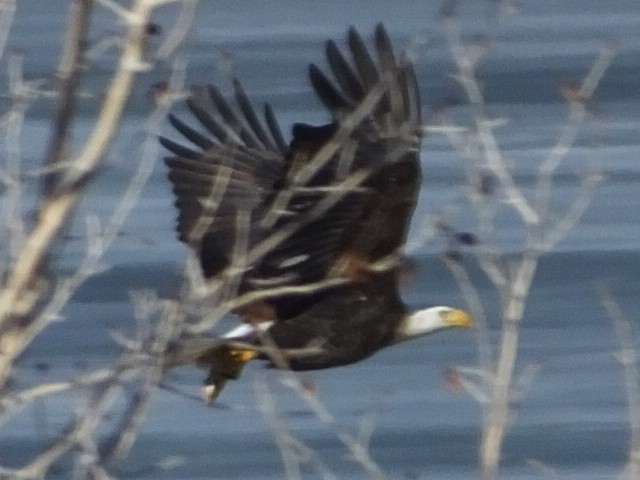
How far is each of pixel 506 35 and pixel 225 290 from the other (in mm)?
10119

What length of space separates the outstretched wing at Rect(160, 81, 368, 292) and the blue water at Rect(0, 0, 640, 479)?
22cm

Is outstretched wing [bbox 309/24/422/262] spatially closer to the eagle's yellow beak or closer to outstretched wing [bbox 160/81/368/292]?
outstretched wing [bbox 160/81/368/292]

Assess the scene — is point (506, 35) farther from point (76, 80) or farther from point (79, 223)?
point (76, 80)

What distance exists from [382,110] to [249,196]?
0.87 m

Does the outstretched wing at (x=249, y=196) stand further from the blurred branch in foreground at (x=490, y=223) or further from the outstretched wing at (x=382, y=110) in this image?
the blurred branch in foreground at (x=490, y=223)

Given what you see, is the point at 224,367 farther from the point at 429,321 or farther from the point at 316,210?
the point at 316,210

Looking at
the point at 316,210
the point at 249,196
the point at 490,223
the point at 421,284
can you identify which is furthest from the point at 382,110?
the point at 421,284

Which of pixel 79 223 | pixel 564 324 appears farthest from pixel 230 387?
pixel 564 324

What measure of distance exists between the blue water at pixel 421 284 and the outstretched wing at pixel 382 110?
0.88 metres

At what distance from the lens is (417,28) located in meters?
12.6

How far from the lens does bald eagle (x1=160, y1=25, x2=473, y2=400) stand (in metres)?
4.90

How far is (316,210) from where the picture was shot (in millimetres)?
4680

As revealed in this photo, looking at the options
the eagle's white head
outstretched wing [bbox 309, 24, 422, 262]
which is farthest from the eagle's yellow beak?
outstretched wing [bbox 309, 24, 422, 262]

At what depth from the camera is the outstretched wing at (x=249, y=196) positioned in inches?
197
